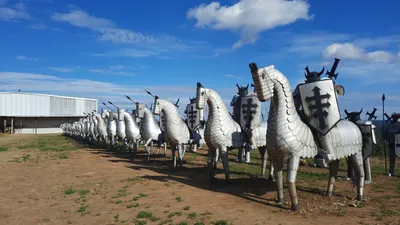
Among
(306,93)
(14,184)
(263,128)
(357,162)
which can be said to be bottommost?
(14,184)

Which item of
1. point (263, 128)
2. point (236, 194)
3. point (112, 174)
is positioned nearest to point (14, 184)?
point (112, 174)

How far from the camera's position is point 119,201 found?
827 centimetres

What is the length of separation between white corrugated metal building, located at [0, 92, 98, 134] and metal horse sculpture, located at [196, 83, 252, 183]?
4555cm

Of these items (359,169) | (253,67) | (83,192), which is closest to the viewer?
(253,67)

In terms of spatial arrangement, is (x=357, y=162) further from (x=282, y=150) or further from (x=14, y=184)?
(x=14, y=184)

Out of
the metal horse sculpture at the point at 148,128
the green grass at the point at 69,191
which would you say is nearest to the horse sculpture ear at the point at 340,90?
the green grass at the point at 69,191

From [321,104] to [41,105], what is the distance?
5751 centimetres

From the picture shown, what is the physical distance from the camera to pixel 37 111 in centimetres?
5531

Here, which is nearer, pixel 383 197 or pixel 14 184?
pixel 383 197

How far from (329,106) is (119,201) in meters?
5.51

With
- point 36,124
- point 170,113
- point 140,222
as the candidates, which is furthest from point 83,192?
point 36,124

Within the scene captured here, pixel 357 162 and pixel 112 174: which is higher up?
pixel 357 162

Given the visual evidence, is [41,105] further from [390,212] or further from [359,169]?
[390,212]

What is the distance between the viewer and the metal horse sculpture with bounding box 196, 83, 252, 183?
9711mm
